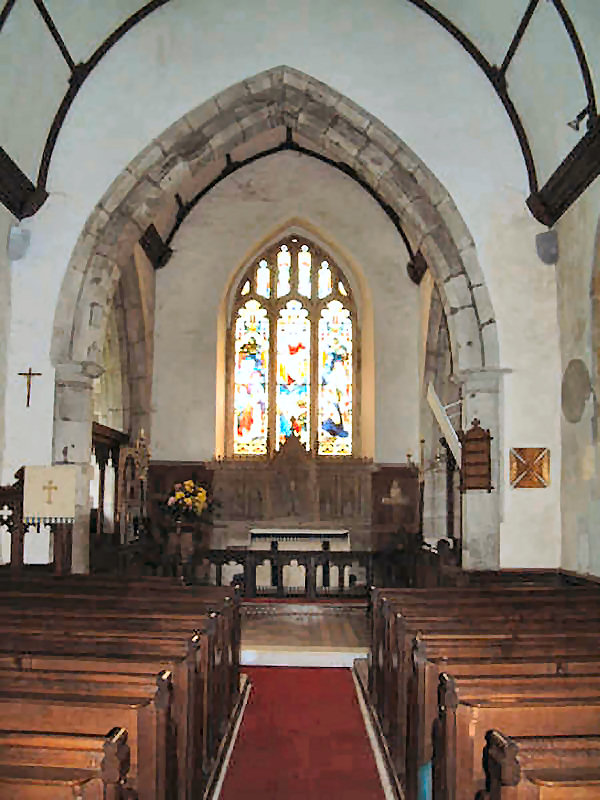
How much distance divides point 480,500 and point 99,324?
4209 mm

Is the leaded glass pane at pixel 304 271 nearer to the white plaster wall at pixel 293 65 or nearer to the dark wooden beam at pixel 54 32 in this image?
the white plaster wall at pixel 293 65

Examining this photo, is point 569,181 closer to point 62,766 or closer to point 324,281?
point 62,766

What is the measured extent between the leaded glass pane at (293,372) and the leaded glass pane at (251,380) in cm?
24

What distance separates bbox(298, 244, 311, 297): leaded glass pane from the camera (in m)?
13.8

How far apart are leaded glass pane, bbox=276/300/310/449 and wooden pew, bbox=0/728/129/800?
11151 mm

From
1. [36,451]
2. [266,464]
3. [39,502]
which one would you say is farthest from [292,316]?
[39,502]

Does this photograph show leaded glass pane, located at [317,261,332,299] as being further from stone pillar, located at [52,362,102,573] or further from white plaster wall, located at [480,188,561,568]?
stone pillar, located at [52,362,102,573]

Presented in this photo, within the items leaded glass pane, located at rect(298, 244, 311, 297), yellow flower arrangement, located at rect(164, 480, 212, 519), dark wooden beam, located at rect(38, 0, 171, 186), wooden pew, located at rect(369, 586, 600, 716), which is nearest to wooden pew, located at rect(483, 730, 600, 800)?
wooden pew, located at rect(369, 586, 600, 716)

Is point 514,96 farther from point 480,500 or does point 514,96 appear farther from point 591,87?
point 480,500

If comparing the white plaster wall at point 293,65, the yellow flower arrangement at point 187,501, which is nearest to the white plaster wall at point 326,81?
the white plaster wall at point 293,65

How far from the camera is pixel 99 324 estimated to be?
8.45 meters

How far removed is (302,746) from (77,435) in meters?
4.53

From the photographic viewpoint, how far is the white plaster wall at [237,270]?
41.9ft

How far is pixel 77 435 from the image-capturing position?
26.6 feet
